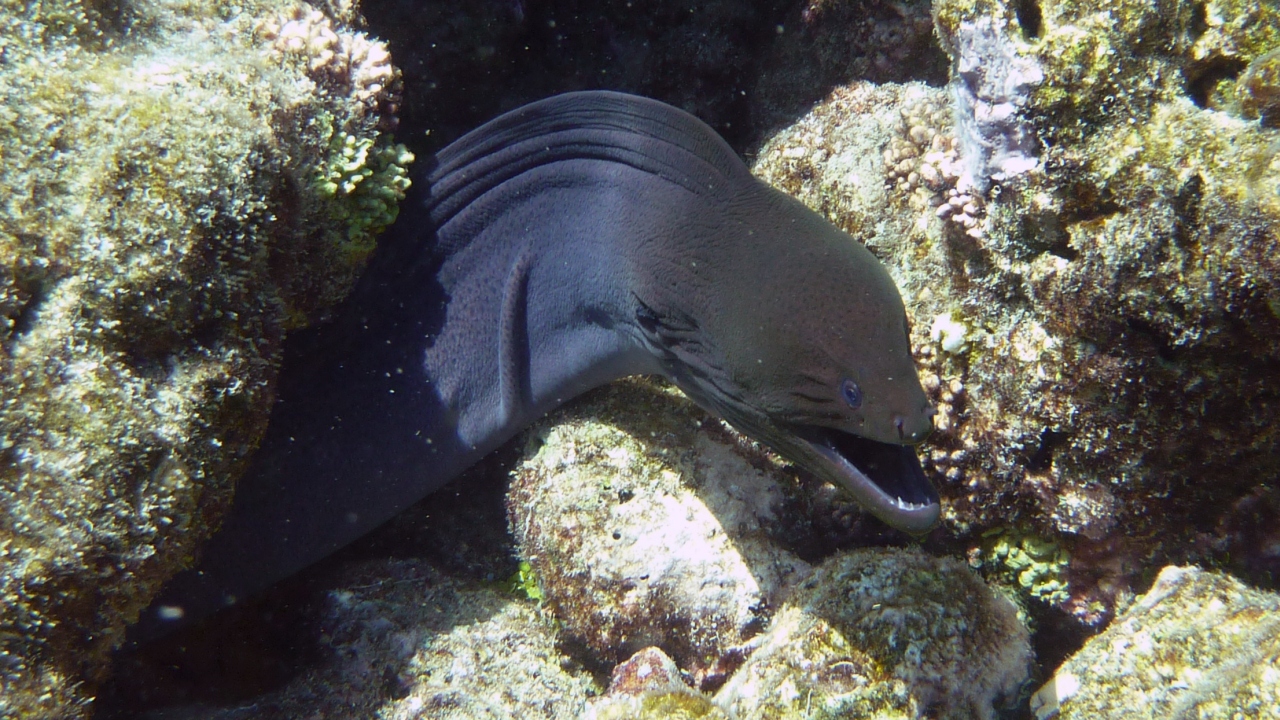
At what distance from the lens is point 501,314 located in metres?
3.30

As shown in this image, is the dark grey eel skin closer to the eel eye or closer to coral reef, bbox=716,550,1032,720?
the eel eye

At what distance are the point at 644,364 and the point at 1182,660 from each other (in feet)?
7.09

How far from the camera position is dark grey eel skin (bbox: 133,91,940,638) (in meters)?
2.80

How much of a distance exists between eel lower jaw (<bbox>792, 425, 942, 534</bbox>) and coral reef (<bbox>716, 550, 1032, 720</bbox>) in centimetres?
34

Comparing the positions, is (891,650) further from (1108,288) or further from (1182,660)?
(1108,288)

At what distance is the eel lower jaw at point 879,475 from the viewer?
7.02 ft

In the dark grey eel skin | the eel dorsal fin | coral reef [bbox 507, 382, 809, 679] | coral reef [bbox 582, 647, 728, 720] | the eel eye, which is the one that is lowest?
coral reef [bbox 582, 647, 728, 720]

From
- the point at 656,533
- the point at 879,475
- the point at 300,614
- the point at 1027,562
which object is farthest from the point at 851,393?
the point at 300,614

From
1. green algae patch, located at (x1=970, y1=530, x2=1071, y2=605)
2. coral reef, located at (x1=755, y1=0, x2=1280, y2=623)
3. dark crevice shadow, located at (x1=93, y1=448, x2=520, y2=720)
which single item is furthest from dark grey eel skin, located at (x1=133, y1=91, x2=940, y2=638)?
green algae patch, located at (x1=970, y1=530, x2=1071, y2=605)

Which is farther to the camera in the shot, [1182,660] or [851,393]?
[851,393]

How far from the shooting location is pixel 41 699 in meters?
1.76

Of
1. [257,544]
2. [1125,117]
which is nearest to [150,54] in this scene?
[257,544]

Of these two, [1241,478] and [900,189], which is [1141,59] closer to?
[900,189]

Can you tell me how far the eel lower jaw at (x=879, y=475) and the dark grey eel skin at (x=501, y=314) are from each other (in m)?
0.33
